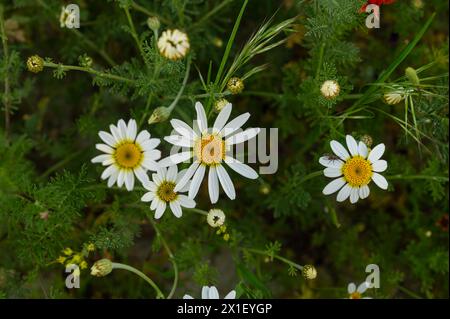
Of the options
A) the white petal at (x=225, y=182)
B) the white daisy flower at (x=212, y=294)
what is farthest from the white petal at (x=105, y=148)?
the white daisy flower at (x=212, y=294)

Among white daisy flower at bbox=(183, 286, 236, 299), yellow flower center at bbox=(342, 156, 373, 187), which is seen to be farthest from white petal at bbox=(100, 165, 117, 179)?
yellow flower center at bbox=(342, 156, 373, 187)

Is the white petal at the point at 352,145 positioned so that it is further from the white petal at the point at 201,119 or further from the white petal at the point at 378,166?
the white petal at the point at 201,119

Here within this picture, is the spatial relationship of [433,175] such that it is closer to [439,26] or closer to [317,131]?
[317,131]

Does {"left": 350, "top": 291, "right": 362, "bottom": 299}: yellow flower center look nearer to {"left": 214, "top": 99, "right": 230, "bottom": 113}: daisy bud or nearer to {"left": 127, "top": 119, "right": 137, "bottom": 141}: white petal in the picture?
{"left": 214, "top": 99, "right": 230, "bottom": 113}: daisy bud

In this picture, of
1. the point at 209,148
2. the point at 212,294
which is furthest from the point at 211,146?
the point at 212,294

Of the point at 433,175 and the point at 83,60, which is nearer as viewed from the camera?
the point at 83,60

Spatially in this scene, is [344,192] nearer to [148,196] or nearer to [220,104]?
[220,104]

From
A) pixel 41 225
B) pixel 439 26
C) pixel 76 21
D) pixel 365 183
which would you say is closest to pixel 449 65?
pixel 439 26
